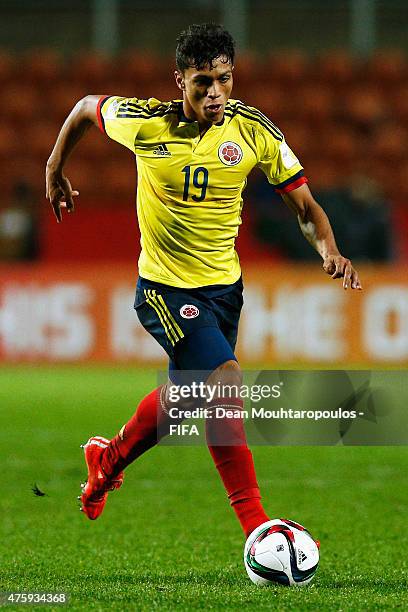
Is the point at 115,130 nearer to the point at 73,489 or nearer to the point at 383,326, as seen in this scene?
the point at 73,489

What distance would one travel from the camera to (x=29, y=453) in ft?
23.3

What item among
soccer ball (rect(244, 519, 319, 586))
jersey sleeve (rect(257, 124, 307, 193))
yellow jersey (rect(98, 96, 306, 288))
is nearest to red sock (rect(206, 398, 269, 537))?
soccer ball (rect(244, 519, 319, 586))

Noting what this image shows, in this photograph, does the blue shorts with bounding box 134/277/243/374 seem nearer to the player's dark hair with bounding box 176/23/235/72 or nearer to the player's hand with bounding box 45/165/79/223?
the player's hand with bounding box 45/165/79/223

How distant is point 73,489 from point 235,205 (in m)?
2.24

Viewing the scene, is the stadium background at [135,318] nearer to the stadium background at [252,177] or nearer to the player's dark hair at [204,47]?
the stadium background at [252,177]

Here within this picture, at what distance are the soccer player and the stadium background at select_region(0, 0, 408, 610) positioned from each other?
53 centimetres

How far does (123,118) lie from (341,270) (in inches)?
37.3

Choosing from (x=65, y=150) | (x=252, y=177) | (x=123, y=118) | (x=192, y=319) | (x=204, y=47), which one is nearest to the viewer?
(x=204, y=47)

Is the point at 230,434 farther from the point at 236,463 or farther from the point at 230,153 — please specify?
the point at 230,153

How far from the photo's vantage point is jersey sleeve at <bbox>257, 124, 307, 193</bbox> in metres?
4.23

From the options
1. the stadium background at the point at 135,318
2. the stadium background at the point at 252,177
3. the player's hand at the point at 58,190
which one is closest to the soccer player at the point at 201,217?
the player's hand at the point at 58,190

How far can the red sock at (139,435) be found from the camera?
14.0 feet

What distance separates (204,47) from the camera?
399 centimetres

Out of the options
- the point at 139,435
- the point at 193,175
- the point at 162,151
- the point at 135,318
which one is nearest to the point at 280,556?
the point at 139,435
